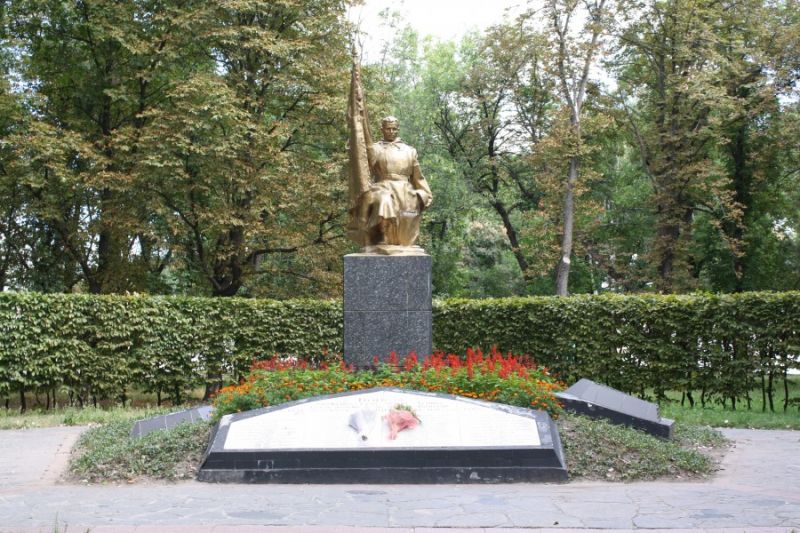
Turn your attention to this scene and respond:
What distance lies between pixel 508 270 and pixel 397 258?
2175cm

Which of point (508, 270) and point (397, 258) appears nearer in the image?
point (397, 258)

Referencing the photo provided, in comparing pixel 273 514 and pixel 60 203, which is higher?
pixel 60 203

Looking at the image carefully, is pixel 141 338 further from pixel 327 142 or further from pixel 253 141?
pixel 327 142

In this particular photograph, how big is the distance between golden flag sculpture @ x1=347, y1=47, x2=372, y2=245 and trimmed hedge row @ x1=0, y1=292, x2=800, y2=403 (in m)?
4.88

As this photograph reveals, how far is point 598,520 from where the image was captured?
20.9 ft

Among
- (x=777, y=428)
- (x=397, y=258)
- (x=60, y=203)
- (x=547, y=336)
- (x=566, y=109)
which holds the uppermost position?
(x=566, y=109)

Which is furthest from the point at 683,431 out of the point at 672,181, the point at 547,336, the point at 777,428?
the point at 672,181

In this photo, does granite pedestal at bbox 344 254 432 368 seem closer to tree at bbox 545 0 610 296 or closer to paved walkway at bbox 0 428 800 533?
paved walkway at bbox 0 428 800 533

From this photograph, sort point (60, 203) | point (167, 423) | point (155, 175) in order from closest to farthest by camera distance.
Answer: point (167, 423)
point (155, 175)
point (60, 203)

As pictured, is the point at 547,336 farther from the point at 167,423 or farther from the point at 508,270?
the point at 508,270

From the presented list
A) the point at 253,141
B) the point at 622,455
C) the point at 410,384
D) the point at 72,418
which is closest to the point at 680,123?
the point at 253,141

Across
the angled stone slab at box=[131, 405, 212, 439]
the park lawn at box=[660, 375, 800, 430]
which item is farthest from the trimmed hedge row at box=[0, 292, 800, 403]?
the angled stone slab at box=[131, 405, 212, 439]

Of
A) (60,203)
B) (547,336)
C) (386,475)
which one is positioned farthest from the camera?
(60,203)

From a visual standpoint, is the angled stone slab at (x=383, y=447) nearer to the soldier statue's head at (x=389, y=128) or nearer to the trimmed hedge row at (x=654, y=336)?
the soldier statue's head at (x=389, y=128)
